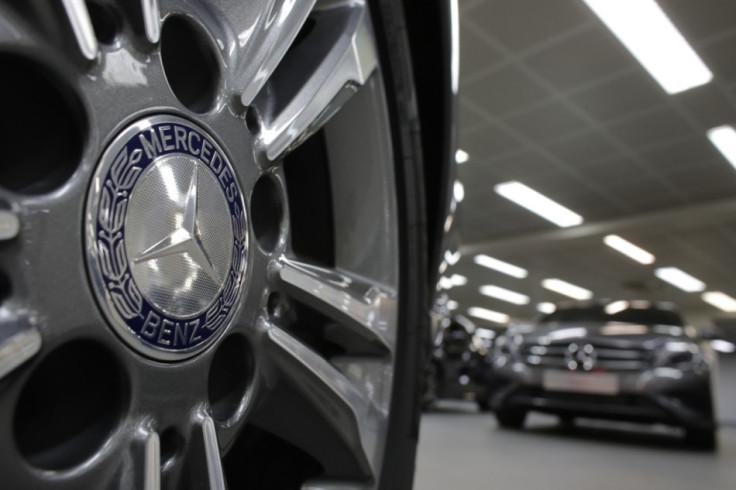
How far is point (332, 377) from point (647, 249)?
1035 cm

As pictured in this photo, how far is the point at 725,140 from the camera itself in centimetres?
598

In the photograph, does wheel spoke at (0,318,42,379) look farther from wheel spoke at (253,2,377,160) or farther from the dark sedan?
the dark sedan

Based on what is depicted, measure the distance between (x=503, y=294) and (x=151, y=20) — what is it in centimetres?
1495

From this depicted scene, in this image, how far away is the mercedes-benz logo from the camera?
9.82ft

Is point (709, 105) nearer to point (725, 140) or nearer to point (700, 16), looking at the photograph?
point (725, 140)

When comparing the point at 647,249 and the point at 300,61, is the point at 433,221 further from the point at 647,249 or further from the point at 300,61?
the point at 647,249

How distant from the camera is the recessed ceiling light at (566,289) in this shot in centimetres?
1313

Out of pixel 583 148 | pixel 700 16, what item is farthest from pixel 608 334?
pixel 583 148

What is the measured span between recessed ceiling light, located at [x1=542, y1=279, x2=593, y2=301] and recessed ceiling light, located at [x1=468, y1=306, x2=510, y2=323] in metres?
3.07

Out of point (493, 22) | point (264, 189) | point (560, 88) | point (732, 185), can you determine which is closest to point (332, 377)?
point (264, 189)

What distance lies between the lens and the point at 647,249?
32.3 ft

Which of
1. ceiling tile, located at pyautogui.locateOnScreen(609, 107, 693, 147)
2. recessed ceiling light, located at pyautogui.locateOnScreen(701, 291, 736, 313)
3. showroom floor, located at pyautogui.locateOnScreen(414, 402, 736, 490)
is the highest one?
recessed ceiling light, located at pyautogui.locateOnScreen(701, 291, 736, 313)

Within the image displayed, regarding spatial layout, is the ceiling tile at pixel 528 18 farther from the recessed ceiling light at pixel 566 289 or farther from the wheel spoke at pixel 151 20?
the recessed ceiling light at pixel 566 289

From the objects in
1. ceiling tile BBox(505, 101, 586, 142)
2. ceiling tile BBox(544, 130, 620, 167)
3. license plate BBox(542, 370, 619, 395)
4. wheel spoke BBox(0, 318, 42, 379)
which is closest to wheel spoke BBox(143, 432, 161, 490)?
wheel spoke BBox(0, 318, 42, 379)
